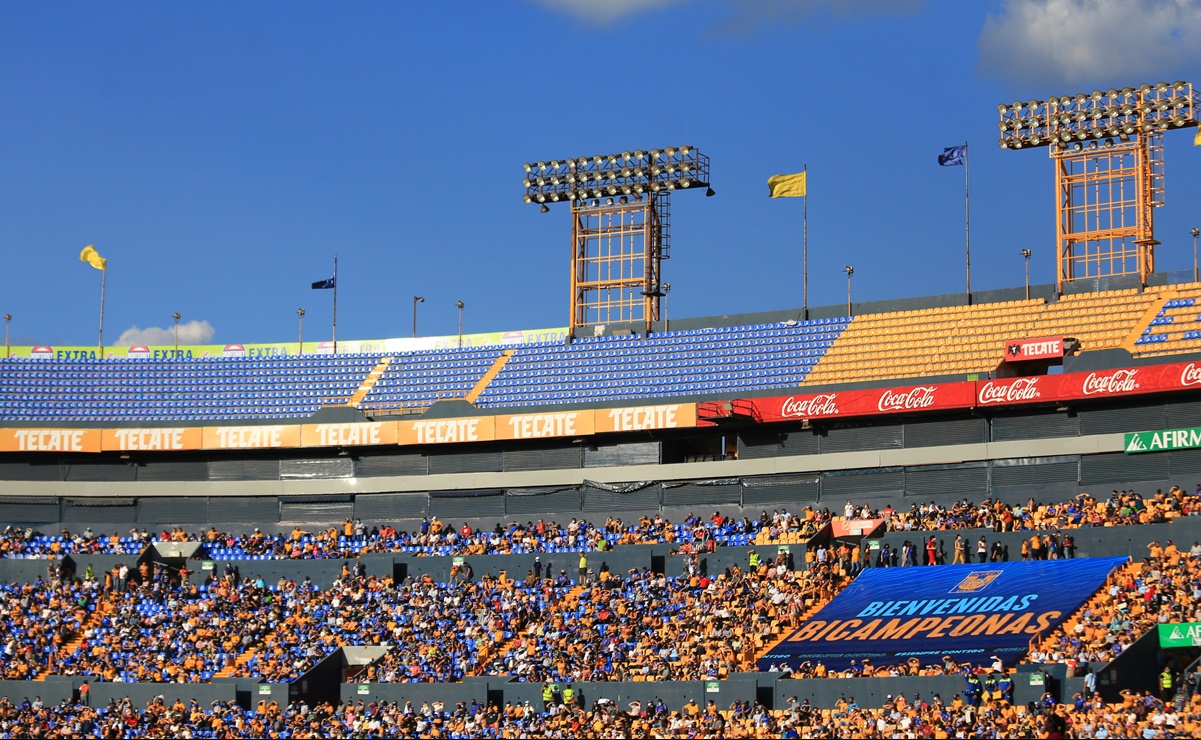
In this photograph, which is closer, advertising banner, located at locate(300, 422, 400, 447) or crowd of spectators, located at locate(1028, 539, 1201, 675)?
crowd of spectators, located at locate(1028, 539, 1201, 675)

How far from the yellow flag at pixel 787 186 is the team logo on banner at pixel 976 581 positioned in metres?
21.5

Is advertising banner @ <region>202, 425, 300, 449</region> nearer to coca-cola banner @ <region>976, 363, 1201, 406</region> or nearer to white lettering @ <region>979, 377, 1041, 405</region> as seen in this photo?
white lettering @ <region>979, 377, 1041, 405</region>

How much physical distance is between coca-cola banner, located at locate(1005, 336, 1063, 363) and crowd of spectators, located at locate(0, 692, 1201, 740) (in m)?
16.2

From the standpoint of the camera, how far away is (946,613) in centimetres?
4241

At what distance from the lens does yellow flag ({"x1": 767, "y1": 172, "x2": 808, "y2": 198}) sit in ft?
202

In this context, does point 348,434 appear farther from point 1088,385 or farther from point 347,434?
point 1088,385

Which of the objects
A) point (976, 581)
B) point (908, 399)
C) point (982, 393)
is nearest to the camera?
point (976, 581)

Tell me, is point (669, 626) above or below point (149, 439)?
below

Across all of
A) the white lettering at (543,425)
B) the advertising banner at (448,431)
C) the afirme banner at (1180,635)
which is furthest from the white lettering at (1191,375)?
the advertising banner at (448,431)

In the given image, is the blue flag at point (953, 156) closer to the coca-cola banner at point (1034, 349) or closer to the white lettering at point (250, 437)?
the coca-cola banner at point (1034, 349)

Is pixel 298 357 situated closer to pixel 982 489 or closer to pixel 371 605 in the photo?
pixel 371 605

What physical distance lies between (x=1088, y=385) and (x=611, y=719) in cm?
1861

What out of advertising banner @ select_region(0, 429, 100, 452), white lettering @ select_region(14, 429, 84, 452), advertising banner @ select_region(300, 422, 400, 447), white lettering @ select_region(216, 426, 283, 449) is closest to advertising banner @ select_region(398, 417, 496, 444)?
advertising banner @ select_region(300, 422, 400, 447)

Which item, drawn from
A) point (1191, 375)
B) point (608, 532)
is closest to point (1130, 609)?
point (1191, 375)
